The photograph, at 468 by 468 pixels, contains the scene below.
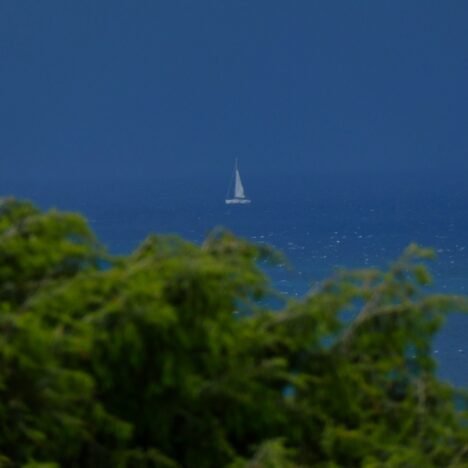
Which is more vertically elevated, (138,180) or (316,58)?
(316,58)

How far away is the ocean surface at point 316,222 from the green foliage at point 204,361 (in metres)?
21.8

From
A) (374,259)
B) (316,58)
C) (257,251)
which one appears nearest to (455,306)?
(257,251)

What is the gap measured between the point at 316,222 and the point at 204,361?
74.0 meters

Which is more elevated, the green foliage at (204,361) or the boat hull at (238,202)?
the green foliage at (204,361)

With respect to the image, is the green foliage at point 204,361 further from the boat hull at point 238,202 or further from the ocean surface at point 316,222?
the boat hull at point 238,202

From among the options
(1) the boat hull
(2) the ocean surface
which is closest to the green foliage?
(2) the ocean surface

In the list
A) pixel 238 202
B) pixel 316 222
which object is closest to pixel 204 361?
pixel 316 222

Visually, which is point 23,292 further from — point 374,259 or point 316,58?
point 316,58

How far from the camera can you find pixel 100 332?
3736 millimetres

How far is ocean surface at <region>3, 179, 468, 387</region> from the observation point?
46.8m

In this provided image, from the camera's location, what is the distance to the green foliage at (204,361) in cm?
374

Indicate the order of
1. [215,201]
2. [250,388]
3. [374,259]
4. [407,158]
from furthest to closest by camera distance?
[407,158], [215,201], [374,259], [250,388]

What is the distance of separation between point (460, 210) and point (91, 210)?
68.6 feet

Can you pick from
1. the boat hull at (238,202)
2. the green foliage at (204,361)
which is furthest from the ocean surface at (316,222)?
the green foliage at (204,361)
